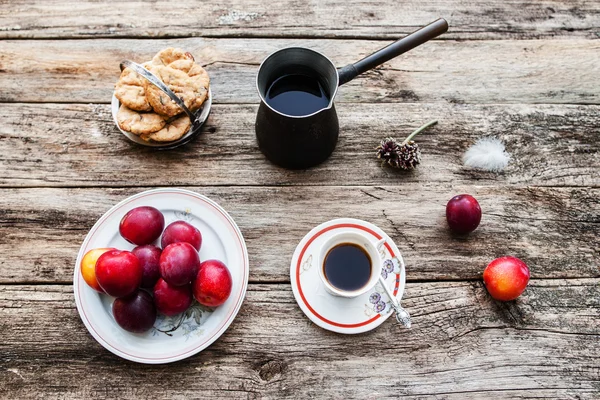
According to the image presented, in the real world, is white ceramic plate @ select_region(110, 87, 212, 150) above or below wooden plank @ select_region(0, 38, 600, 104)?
below

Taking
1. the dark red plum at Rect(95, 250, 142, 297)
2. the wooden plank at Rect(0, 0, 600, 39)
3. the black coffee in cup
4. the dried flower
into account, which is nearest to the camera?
the dark red plum at Rect(95, 250, 142, 297)

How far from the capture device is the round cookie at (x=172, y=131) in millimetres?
1106

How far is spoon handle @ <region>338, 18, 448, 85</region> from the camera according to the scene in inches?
38.5

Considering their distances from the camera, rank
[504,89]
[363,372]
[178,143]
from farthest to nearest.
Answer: [504,89] → [178,143] → [363,372]

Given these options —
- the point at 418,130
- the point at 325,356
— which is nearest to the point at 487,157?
the point at 418,130

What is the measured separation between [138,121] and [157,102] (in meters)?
0.07

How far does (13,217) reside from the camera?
1.15m

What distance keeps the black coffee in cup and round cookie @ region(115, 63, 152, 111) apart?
1.74 feet

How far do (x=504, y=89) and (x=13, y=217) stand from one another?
1269 millimetres

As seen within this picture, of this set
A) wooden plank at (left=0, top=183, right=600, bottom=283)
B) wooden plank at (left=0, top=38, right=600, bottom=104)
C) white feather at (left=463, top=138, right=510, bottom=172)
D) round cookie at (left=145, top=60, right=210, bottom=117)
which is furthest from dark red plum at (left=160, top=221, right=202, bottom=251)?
white feather at (left=463, top=138, right=510, bottom=172)

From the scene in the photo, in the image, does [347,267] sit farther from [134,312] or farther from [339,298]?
[134,312]

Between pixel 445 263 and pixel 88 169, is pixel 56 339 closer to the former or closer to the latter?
pixel 88 169

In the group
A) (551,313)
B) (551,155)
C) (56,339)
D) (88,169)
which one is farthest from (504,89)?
(56,339)

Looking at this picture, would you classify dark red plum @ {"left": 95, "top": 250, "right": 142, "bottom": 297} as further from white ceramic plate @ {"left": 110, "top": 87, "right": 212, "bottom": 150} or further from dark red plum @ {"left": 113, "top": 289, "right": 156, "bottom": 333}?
white ceramic plate @ {"left": 110, "top": 87, "right": 212, "bottom": 150}
